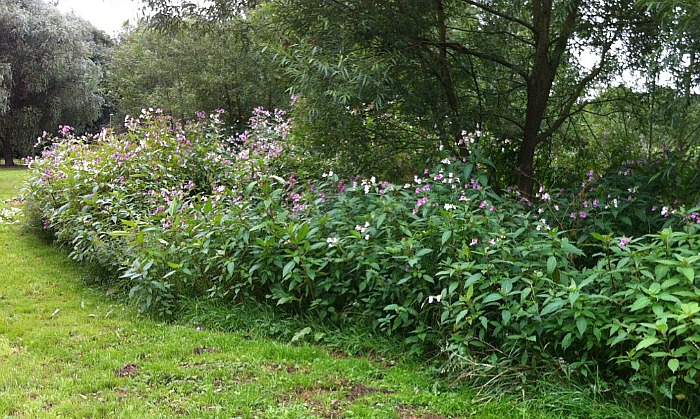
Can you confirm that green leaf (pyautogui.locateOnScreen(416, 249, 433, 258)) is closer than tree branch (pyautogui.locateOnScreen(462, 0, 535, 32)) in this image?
Yes

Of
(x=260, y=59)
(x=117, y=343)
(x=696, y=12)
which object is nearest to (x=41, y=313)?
(x=117, y=343)

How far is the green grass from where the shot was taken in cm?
246

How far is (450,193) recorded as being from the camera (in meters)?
3.68

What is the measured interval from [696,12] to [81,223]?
5022 millimetres

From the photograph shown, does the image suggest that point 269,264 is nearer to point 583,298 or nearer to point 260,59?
point 583,298

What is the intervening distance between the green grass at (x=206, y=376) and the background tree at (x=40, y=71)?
1417cm

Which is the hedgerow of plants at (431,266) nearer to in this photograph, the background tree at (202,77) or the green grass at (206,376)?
the green grass at (206,376)

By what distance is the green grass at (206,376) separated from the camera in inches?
96.8

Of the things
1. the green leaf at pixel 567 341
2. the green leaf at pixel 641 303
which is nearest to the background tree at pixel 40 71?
the green leaf at pixel 567 341

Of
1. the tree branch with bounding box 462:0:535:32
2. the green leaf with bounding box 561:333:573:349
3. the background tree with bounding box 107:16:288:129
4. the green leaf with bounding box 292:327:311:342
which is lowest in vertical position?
the green leaf with bounding box 292:327:311:342

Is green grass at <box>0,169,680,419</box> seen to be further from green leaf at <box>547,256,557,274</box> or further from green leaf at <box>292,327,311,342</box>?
green leaf at <box>547,256,557,274</box>

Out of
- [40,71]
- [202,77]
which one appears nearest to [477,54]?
[202,77]

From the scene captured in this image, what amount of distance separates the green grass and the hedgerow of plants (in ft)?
0.70

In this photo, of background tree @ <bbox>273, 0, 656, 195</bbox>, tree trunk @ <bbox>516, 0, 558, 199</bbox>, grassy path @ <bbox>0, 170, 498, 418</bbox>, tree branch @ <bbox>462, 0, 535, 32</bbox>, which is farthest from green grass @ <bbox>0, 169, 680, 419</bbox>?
tree branch @ <bbox>462, 0, 535, 32</bbox>
